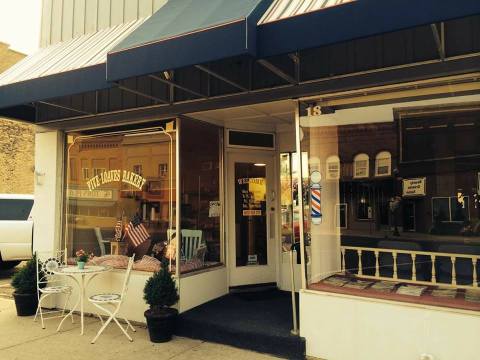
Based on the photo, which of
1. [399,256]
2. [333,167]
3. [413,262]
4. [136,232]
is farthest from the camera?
[136,232]

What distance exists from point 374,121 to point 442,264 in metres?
1.78

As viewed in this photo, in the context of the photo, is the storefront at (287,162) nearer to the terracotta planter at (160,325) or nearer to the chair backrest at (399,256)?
the chair backrest at (399,256)

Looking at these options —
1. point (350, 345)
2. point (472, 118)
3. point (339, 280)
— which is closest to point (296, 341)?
point (350, 345)

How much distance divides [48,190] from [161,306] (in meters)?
3.13

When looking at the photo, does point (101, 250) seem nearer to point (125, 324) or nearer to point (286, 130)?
point (125, 324)

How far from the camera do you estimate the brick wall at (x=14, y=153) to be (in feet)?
60.7

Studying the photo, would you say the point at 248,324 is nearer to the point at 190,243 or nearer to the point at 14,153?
the point at 190,243

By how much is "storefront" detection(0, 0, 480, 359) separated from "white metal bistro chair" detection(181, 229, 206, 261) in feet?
0.11

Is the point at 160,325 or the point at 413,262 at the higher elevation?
the point at 413,262

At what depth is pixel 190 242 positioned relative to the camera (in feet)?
19.6

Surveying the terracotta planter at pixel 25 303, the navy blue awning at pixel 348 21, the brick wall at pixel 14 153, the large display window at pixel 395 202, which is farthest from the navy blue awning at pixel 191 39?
the brick wall at pixel 14 153

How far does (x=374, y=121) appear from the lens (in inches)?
191

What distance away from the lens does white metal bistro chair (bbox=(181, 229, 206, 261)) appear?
5.85 m

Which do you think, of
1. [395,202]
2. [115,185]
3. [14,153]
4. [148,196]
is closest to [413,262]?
[395,202]
